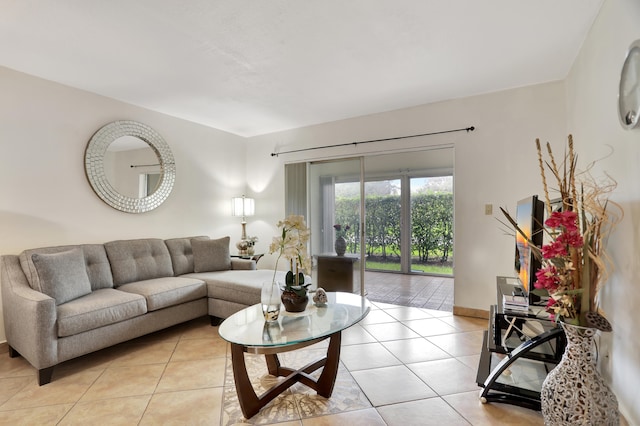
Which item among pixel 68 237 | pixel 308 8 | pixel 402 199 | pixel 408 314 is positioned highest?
pixel 308 8

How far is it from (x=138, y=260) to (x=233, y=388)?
197 centimetres

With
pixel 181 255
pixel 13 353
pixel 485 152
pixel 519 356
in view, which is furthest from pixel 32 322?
pixel 485 152

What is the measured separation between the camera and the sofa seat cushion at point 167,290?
2785 millimetres

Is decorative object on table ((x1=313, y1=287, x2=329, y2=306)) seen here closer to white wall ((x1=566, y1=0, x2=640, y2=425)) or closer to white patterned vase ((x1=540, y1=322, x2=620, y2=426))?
white patterned vase ((x1=540, y1=322, x2=620, y2=426))

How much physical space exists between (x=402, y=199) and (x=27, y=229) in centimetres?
585

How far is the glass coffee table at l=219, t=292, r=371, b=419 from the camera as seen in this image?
1.69 metres

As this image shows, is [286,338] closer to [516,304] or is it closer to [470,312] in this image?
[516,304]

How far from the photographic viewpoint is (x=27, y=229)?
9.06 ft

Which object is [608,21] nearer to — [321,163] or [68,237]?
[321,163]

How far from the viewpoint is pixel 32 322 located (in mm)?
A: 2117

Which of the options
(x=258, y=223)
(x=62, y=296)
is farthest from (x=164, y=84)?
(x=258, y=223)

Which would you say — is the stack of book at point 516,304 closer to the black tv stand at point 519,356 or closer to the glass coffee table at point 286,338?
the black tv stand at point 519,356

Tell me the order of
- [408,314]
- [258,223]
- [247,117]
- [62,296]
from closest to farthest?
[62,296]
[408,314]
[247,117]
[258,223]

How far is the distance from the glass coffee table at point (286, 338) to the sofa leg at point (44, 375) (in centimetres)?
137
